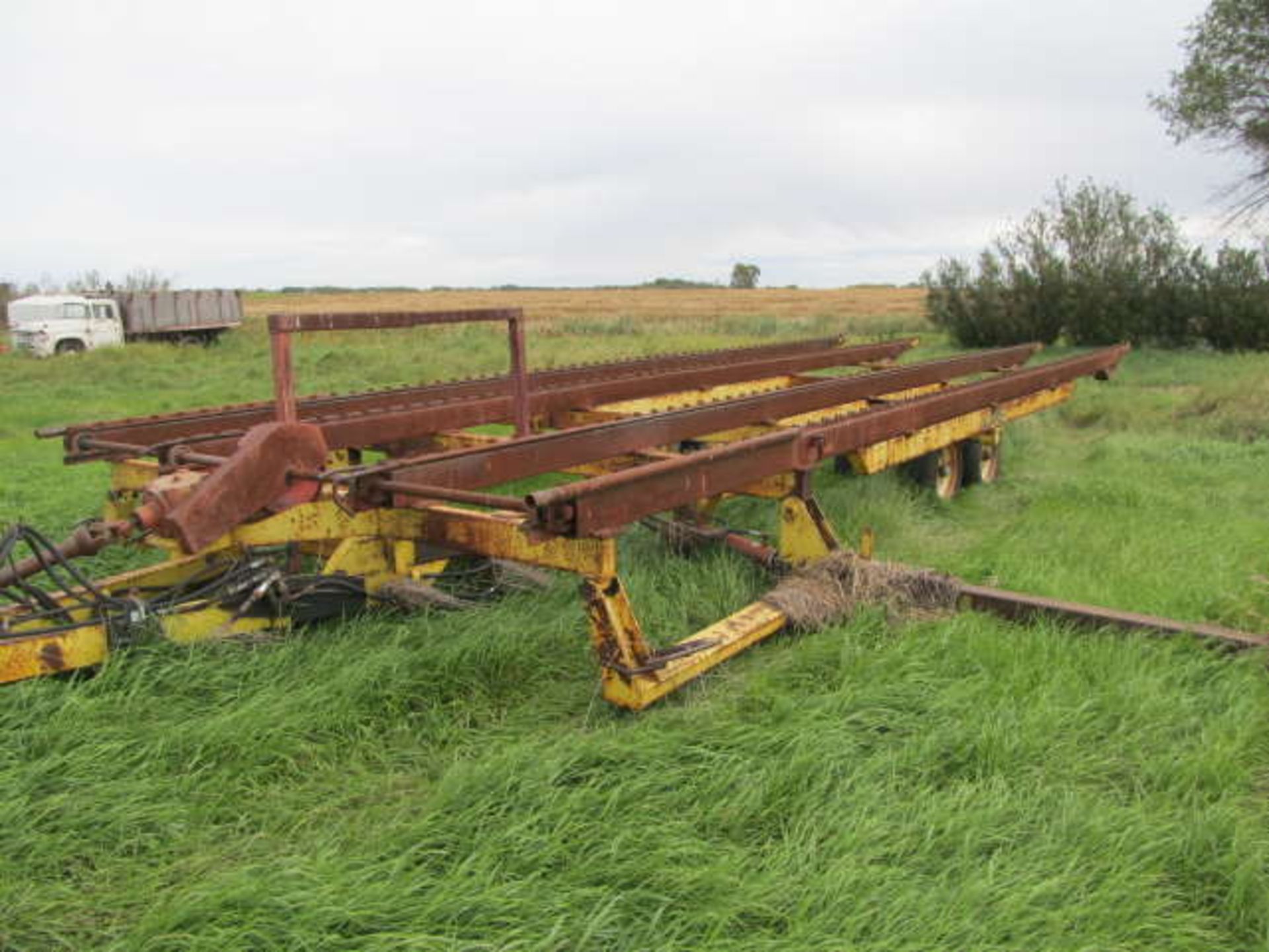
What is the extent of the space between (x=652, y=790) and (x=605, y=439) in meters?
1.81

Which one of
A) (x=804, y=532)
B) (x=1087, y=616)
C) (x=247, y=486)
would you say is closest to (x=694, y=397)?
(x=804, y=532)

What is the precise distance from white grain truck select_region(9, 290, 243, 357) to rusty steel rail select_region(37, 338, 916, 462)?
21723mm

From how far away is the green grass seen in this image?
2.25 metres

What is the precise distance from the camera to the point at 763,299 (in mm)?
58625

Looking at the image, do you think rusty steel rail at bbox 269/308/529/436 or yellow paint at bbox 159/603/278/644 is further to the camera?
yellow paint at bbox 159/603/278/644

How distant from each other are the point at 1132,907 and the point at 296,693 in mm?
2617

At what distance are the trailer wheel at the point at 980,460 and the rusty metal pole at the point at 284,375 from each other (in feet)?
18.4

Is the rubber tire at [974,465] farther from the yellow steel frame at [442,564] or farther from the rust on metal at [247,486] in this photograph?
the rust on metal at [247,486]

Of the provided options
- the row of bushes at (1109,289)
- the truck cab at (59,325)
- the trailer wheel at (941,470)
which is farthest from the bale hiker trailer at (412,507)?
the truck cab at (59,325)

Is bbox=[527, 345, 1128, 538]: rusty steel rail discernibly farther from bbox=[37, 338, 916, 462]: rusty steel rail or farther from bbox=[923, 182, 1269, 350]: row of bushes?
bbox=[923, 182, 1269, 350]: row of bushes

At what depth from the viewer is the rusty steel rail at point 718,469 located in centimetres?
302

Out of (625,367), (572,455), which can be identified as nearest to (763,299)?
(625,367)

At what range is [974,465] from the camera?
300 inches

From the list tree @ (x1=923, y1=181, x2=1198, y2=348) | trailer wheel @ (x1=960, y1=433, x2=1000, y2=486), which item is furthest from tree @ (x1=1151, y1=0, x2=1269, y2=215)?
trailer wheel @ (x1=960, y1=433, x2=1000, y2=486)
